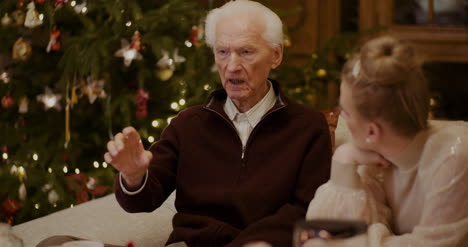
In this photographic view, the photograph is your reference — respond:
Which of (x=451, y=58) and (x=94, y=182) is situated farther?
(x=451, y=58)

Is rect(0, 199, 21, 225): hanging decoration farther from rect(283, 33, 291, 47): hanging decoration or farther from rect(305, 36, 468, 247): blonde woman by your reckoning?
rect(305, 36, 468, 247): blonde woman

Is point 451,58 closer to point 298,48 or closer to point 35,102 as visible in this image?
point 298,48

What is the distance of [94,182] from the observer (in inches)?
132

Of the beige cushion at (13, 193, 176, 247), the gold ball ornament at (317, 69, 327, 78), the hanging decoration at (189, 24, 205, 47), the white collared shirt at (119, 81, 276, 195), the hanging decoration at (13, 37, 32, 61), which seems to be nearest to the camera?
the white collared shirt at (119, 81, 276, 195)

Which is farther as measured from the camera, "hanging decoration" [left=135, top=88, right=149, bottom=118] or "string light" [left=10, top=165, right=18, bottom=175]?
"string light" [left=10, top=165, right=18, bottom=175]

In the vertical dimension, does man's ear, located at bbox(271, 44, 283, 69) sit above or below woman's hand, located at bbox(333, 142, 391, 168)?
above

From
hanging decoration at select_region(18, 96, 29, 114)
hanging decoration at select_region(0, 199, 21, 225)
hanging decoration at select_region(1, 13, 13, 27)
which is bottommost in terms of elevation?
hanging decoration at select_region(0, 199, 21, 225)

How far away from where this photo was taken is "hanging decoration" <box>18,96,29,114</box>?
3.62 metres

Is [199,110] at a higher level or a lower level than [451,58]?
higher

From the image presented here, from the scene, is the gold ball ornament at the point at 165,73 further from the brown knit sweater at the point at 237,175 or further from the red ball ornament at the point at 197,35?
the brown knit sweater at the point at 237,175

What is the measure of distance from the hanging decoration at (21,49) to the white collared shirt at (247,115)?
5.90 ft

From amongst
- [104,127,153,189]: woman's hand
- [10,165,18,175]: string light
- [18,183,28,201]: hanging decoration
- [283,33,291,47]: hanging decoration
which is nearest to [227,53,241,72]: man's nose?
[104,127,153,189]: woman's hand

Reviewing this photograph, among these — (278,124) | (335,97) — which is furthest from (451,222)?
(335,97)

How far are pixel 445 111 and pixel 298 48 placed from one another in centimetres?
107
